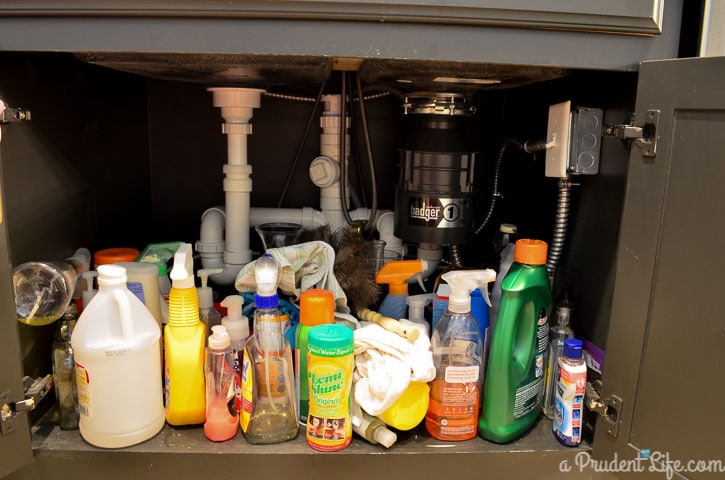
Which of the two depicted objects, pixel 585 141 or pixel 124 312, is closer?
pixel 124 312

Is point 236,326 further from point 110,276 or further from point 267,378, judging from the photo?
point 110,276

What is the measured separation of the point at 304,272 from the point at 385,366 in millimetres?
252

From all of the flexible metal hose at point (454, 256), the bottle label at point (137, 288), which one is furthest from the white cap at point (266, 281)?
the flexible metal hose at point (454, 256)

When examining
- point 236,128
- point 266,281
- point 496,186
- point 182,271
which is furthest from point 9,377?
point 496,186

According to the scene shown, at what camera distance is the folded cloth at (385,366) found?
2.82 ft

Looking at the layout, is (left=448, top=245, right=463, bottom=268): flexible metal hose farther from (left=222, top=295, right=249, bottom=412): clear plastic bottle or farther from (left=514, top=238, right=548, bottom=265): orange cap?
(left=222, top=295, right=249, bottom=412): clear plastic bottle

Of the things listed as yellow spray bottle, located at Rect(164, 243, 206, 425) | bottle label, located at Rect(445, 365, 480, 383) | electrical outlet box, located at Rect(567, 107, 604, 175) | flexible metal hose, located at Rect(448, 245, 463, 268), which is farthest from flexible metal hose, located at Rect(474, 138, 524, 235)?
yellow spray bottle, located at Rect(164, 243, 206, 425)

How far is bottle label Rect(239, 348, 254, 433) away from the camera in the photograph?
2.90 ft

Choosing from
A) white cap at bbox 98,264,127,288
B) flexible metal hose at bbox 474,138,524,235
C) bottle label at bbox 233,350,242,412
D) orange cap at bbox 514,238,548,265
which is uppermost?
flexible metal hose at bbox 474,138,524,235

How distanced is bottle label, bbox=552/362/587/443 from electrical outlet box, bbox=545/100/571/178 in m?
0.32

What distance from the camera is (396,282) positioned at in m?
1.09

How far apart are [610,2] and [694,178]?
275 mm

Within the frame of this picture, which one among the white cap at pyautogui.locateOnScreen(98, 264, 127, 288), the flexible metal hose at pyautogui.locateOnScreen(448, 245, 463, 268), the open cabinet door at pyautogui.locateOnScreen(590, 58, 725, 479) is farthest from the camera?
the flexible metal hose at pyautogui.locateOnScreen(448, 245, 463, 268)

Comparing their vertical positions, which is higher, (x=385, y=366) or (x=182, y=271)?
(x=182, y=271)
